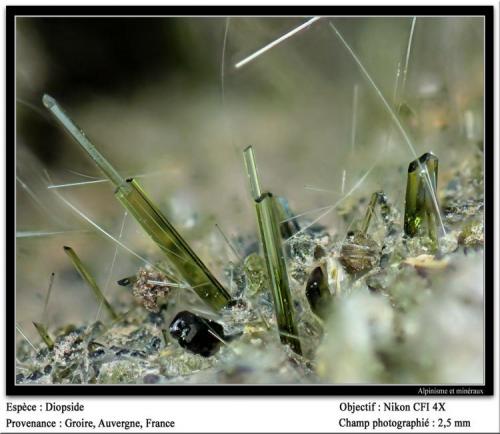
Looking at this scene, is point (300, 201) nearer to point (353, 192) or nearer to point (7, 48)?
point (353, 192)

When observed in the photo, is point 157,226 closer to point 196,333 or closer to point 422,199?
point 196,333

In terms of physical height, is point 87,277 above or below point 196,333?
above

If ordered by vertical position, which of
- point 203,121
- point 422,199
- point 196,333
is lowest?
point 196,333

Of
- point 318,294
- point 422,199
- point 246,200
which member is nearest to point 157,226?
point 246,200

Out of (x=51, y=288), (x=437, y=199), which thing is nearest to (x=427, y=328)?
(x=437, y=199)

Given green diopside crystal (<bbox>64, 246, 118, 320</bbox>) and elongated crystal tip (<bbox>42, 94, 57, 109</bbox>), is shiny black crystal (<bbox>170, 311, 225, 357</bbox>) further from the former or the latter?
elongated crystal tip (<bbox>42, 94, 57, 109</bbox>)

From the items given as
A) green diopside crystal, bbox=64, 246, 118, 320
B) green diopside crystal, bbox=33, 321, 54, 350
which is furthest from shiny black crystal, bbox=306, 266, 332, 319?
green diopside crystal, bbox=33, 321, 54, 350

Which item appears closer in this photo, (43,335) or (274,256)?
(274,256)
